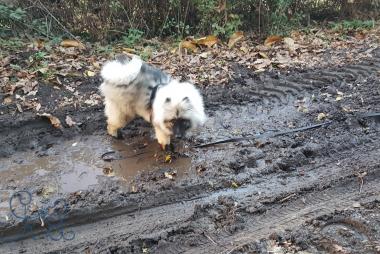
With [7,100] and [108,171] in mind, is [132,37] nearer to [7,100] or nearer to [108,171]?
[7,100]

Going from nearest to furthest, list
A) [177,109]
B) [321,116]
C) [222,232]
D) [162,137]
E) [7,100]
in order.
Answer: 1. [222,232]
2. [177,109]
3. [162,137]
4. [321,116]
5. [7,100]

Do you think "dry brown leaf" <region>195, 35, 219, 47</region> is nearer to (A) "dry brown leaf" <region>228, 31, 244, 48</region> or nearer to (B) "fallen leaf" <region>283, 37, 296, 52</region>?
(A) "dry brown leaf" <region>228, 31, 244, 48</region>

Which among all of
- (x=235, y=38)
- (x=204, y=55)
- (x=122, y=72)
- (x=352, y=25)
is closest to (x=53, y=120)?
(x=122, y=72)

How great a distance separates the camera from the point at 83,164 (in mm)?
6160

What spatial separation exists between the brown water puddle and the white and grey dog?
1.04 feet

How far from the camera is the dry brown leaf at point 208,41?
9.51 metres

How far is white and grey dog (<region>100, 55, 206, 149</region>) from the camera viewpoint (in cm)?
568

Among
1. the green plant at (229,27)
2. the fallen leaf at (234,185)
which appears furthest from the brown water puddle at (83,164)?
the green plant at (229,27)

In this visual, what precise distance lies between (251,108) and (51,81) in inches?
136

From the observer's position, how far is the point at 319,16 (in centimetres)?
1155

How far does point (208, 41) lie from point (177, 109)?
430 cm

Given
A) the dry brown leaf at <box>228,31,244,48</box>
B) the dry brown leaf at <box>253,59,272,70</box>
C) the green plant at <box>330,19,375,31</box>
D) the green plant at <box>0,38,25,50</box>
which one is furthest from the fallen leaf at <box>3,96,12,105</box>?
the green plant at <box>330,19,375,31</box>

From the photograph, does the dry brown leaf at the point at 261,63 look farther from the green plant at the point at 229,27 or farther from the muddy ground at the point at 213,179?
the green plant at the point at 229,27

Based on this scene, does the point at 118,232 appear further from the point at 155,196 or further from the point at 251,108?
the point at 251,108
